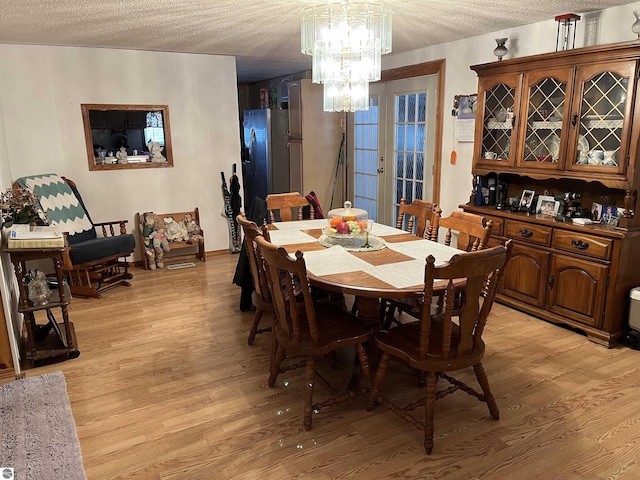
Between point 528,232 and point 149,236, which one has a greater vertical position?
point 528,232

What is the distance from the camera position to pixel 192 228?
17.2 ft

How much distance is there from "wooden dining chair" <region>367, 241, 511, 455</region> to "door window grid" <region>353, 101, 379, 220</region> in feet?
11.6

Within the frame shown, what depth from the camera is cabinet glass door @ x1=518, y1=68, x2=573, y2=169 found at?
333 centimetres

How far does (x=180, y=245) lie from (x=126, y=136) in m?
1.27

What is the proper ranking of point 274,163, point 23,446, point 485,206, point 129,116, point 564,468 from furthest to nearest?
point 274,163 → point 129,116 → point 485,206 → point 23,446 → point 564,468

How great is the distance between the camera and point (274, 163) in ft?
22.4

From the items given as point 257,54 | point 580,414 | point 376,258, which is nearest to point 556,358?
point 580,414

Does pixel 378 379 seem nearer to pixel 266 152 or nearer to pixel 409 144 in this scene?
pixel 409 144

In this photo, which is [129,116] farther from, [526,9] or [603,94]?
[603,94]

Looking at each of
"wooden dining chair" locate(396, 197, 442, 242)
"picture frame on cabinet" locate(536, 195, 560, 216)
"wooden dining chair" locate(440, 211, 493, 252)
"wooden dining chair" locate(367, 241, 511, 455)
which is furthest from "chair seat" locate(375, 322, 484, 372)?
"picture frame on cabinet" locate(536, 195, 560, 216)

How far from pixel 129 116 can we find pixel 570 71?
4054mm

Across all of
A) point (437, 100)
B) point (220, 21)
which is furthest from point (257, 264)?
point (437, 100)

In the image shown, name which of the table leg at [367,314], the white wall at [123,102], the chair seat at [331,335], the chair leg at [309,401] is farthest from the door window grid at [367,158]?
the chair leg at [309,401]

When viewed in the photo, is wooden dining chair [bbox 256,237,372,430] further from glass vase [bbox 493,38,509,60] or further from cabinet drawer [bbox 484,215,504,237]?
glass vase [bbox 493,38,509,60]
